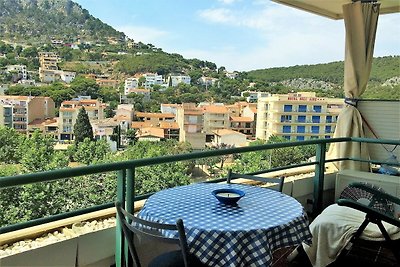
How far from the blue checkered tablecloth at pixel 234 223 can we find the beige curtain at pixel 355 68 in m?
2.41

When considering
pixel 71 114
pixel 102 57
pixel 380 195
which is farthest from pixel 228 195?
pixel 102 57

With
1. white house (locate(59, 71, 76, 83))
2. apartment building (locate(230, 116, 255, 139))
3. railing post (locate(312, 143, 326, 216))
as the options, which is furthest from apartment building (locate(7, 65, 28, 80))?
railing post (locate(312, 143, 326, 216))

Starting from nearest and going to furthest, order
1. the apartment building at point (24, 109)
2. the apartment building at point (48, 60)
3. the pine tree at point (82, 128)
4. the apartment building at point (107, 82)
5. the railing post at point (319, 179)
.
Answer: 1. the railing post at point (319, 179)
2. the apartment building at point (24, 109)
3. the pine tree at point (82, 128)
4. the apartment building at point (107, 82)
5. the apartment building at point (48, 60)

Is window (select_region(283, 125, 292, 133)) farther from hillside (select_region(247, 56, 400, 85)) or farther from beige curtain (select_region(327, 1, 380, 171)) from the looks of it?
beige curtain (select_region(327, 1, 380, 171))

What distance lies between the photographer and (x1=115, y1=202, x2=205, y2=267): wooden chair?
4.61 feet

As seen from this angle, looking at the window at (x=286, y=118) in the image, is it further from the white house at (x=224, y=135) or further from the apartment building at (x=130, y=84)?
→ the apartment building at (x=130, y=84)

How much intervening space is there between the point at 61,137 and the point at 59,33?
338 cm

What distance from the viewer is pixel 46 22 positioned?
9.51 meters

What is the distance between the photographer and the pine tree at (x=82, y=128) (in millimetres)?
7383

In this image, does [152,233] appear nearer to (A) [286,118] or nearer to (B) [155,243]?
(B) [155,243]

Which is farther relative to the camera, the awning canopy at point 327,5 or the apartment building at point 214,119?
the apartment building at point 214,119

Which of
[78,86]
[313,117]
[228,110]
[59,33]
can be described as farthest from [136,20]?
[313,117]

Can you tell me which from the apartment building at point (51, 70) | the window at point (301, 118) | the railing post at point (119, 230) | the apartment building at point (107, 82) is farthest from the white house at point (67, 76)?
the railing post at point (119, 230)

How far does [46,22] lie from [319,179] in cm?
837
